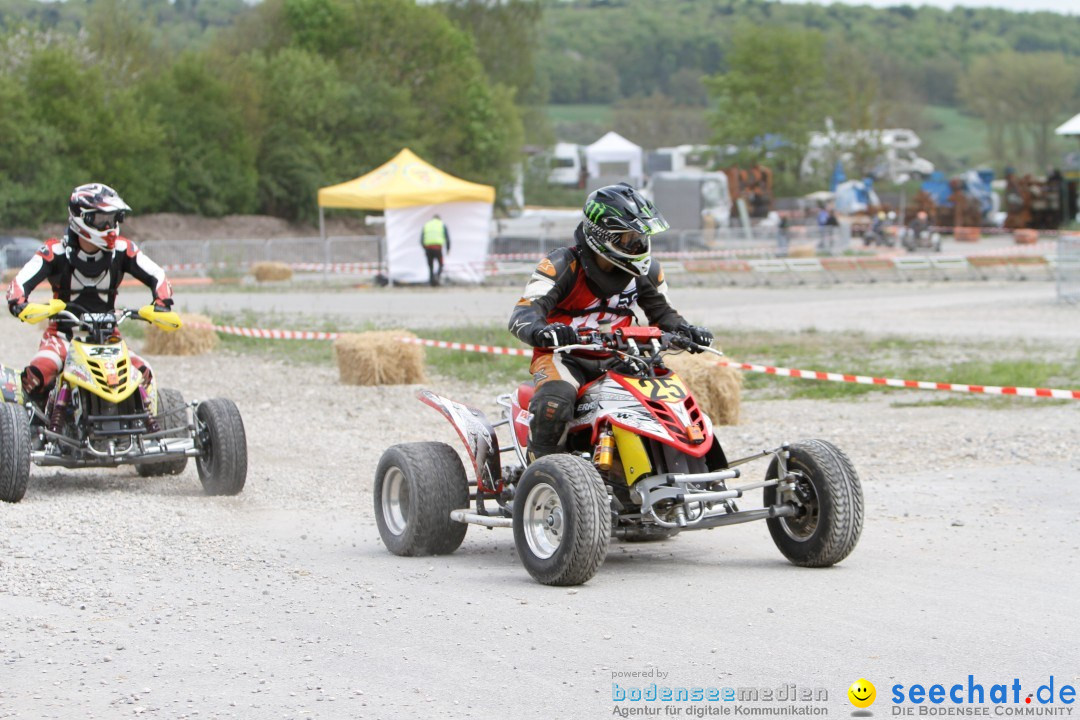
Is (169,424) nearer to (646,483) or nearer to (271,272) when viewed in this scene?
(646,483)

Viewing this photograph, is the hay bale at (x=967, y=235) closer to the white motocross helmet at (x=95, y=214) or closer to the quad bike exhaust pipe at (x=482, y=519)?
the white motocross helmet at (x=95, y=214)

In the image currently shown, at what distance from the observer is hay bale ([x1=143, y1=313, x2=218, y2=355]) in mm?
19781

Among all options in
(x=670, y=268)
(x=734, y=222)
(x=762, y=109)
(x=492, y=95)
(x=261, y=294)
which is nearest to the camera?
(x=261, y=294)

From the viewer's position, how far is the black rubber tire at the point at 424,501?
25.7ft

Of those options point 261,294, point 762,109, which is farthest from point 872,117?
point 261,294

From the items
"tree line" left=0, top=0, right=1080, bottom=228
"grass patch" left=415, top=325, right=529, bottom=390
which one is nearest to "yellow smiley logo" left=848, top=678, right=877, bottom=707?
"grass patch" left=415, top=325, right=529, bottom=390

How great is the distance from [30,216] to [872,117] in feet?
175

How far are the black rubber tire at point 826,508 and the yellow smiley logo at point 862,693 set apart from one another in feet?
6.38

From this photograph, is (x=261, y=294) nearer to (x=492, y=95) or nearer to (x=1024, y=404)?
(x=1024, y=404)

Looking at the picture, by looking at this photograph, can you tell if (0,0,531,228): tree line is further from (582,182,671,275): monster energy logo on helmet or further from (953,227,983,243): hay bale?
(582,182,671,275): monster energy logo on helmet

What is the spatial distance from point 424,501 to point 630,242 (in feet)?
5.77

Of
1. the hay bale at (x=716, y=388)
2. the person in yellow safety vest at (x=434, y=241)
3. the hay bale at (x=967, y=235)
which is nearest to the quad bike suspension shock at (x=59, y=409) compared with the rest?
the hay bale at (x=716, y=388)

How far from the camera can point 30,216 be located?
4994 cm

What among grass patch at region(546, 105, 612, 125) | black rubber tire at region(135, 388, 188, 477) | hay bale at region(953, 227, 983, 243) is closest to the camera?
black rubber tire at region(135, 388, 188, 477)
